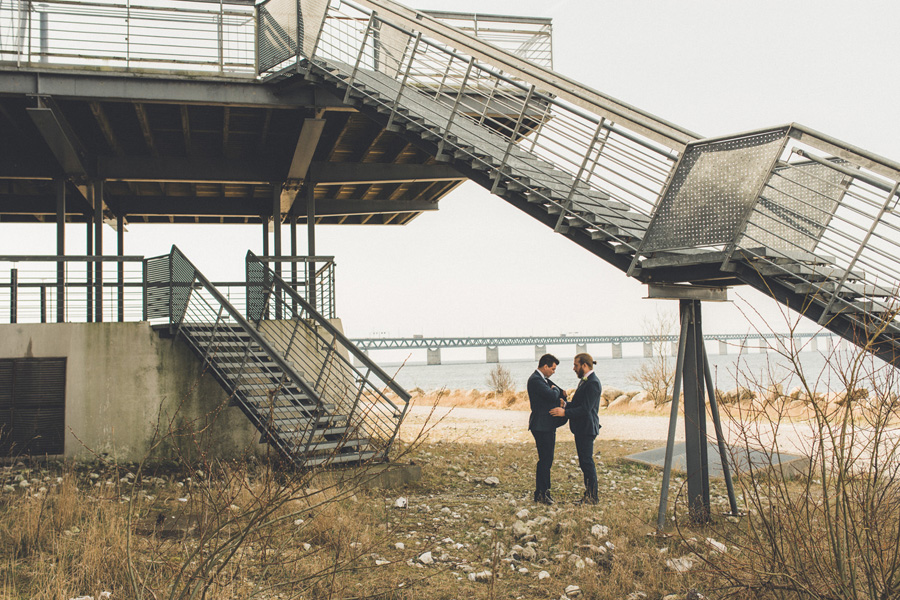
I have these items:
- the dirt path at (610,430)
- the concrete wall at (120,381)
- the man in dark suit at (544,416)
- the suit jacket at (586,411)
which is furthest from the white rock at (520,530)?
the concrete wall at (120,381)

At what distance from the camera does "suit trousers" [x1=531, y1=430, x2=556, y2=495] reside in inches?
321

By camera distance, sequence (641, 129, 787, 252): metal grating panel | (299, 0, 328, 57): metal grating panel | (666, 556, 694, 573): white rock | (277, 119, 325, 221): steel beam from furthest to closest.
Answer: (277, 119, 325, 221): steel beam → (299, 0, 328, 57): metal grating panel → (641, 129, 787, 252): metal grating panel → (666, 556, 694, 573): white rock

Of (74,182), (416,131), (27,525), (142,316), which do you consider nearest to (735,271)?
(416,131)

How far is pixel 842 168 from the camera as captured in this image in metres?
5.51

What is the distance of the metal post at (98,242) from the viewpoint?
500 inches

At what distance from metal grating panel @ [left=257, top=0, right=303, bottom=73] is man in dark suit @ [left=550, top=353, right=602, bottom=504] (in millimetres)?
7597

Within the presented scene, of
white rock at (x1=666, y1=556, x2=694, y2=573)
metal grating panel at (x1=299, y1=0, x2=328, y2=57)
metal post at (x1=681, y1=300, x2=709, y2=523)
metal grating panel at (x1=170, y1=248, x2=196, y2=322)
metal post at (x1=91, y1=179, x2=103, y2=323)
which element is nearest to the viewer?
white rock at (x1=666, y1=556, x2=694, y2=573)

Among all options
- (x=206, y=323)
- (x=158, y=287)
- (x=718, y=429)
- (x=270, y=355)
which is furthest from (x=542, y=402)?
(x=158, y=287)

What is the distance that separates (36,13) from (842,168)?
41.9 ft

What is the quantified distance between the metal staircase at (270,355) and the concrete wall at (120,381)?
0.56 metres

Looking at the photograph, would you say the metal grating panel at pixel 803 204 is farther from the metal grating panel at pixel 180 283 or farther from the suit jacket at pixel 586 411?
the metal grating panel at pixel 180 283

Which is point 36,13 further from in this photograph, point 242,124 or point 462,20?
point 462,20

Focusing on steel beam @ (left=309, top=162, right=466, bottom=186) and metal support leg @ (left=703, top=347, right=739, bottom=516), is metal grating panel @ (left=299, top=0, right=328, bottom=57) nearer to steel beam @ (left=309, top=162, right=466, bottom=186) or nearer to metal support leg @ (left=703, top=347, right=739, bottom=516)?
steel beam @ (left=309, top=162, right=466, bottom=186)

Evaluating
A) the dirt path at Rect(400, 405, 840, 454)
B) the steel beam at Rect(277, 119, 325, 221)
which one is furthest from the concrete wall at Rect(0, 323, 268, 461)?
the steel beam at Rect(277, 119, 325, 221)
